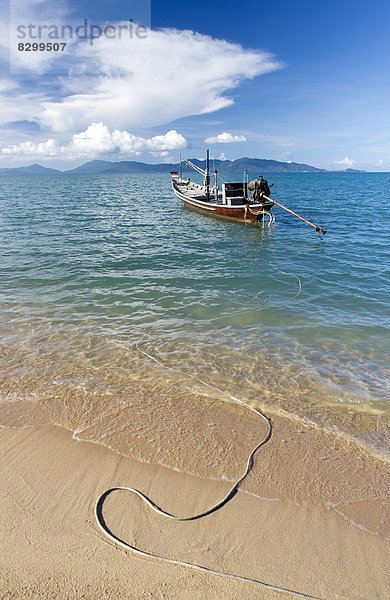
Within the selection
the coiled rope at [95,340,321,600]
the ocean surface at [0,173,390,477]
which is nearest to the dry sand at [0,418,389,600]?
the coiled rope at [95,340,321,600]

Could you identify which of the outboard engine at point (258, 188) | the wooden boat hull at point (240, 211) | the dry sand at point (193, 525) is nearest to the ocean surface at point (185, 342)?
the dry sand at point (193, 525)

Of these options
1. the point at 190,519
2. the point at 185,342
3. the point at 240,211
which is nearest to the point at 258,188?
the point at 240,211

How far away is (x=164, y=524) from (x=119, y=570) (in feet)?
2.25

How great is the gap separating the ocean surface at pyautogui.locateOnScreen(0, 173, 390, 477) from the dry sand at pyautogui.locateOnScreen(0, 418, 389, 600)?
54 cm

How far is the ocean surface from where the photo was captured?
6125 millimetres

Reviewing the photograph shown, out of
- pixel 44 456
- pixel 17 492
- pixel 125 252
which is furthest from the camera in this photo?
pixel 125 252

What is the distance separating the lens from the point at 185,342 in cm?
912

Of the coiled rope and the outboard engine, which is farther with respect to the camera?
the outboard engine

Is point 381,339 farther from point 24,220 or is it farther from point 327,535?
point 24,220

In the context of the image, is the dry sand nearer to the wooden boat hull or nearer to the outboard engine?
the wooden boat hull

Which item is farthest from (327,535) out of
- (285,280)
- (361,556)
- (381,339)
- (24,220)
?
(24,220)

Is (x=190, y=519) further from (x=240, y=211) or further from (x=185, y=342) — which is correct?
(x=240, y=211)

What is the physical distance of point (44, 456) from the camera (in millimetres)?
5152

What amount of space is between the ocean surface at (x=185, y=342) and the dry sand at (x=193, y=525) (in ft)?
1.76
